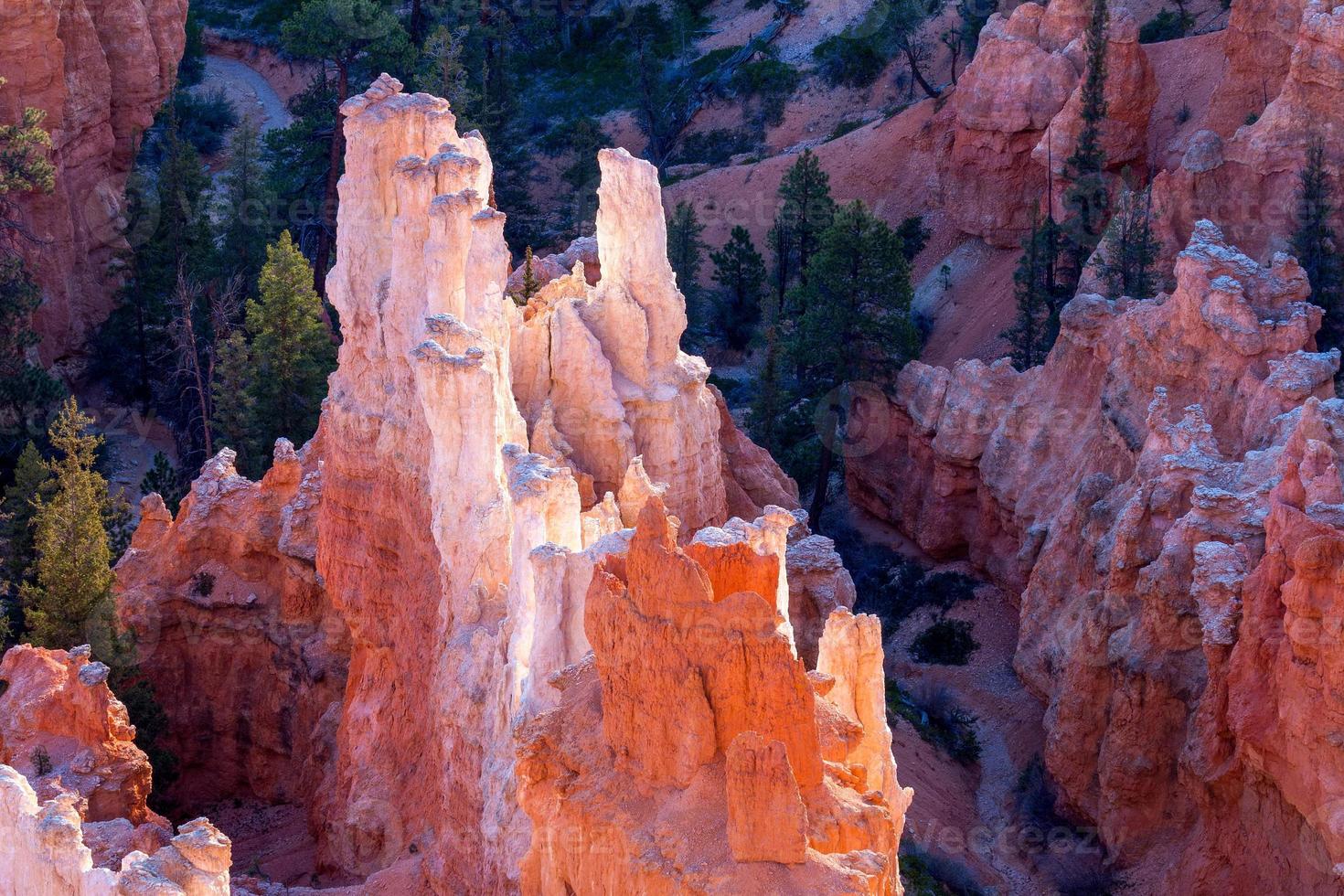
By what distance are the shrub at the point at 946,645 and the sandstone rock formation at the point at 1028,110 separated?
14127 mm

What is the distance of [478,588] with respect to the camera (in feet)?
79.5

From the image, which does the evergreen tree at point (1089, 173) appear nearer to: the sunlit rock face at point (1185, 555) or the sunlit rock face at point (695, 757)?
the sunlit rock face at point (1185, 555)

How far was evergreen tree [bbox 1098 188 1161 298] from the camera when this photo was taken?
3772cm

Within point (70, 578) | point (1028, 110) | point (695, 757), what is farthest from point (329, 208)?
point (695, 757)

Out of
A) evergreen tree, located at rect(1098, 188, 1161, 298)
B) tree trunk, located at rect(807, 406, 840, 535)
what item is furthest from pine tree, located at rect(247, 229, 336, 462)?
evergreen tree, located at rect(1098, 188, 1161, 298)

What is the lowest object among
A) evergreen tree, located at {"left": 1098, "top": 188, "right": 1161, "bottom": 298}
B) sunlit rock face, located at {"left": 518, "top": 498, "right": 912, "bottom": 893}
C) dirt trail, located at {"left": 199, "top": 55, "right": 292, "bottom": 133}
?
dirt trail, located at {"left": 199, "top": 55, "right": 292, "bottom": 133}

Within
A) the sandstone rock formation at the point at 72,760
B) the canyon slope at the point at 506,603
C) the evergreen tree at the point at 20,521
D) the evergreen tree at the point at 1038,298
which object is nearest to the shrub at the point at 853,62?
the evergreen tree at the point at 1038,298

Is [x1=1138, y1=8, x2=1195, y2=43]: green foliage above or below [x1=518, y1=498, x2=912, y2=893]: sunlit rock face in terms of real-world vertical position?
below

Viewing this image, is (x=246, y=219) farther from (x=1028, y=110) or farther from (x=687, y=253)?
(x=1028, y=110)

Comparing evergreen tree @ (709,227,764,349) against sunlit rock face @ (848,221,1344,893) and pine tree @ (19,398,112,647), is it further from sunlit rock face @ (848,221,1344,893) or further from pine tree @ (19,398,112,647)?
pine tree @ (19,398,112,647)

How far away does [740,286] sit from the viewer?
52562 mm

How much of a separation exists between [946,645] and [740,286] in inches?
717

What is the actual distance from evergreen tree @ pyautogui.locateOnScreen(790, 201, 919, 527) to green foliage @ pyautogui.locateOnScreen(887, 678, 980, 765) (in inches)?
312

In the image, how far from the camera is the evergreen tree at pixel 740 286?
52000 millimetres
